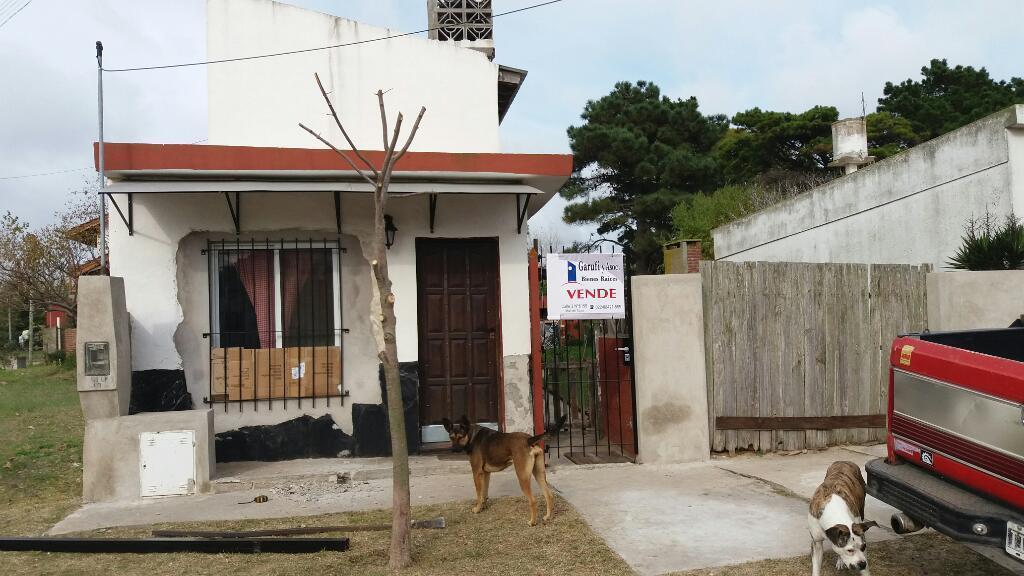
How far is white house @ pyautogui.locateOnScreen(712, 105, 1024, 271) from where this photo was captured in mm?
10914

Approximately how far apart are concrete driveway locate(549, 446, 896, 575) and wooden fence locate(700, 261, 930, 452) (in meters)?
0.29

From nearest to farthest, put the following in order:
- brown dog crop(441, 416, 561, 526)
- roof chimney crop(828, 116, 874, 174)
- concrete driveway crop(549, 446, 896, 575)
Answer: concrete driveway crop(549, 446, 896, 575)
brown dog crop(441, 416, 561, 526)
roof chimney crop(828, 116, 874, 174)

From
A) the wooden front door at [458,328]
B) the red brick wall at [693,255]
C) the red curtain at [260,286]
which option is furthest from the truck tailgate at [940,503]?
the red brick wall at [693,255]

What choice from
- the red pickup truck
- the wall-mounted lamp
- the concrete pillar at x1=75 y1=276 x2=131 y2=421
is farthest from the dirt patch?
the wall-mounted lamp

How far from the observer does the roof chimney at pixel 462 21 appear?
10.4 meters

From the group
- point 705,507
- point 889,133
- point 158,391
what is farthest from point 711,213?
point 158,391

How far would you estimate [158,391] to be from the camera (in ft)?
25.5

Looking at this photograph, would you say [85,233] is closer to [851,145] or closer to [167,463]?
[167,463]

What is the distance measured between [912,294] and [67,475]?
9.47 meters

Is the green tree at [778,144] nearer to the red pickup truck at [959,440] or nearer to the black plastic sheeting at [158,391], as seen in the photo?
the black plastic sheeting at [158,391]

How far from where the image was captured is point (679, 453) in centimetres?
773

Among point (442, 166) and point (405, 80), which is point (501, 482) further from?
point (405, 80)

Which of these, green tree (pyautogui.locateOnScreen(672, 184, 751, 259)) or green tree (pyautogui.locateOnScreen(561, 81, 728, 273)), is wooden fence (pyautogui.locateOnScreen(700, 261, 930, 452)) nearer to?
green tree (pyautogui.locateOnScreen(672, 184, 751, 259))

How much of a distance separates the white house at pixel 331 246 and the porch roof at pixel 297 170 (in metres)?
0.02
